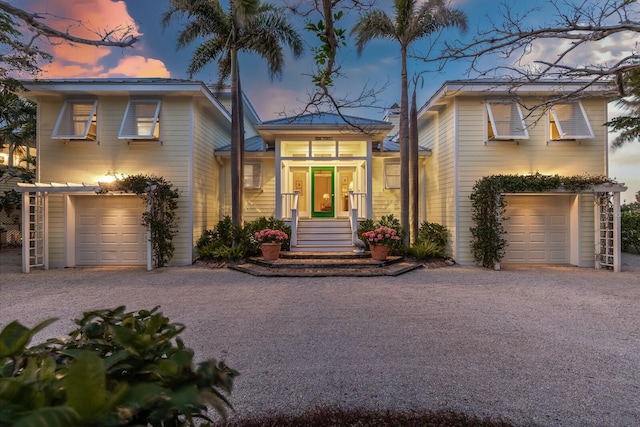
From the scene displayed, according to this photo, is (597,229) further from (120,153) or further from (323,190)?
(120,153)

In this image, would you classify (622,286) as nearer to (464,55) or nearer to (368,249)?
(368,249)

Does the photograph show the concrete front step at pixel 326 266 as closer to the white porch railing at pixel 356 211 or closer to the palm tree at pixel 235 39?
the white porch railing at pixel 356 211

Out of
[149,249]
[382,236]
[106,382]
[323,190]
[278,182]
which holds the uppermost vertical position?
[278,182]

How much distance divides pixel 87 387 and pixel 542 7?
443 centimetres

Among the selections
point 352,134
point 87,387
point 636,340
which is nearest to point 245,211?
point 352,134

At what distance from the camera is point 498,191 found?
8.64 meters

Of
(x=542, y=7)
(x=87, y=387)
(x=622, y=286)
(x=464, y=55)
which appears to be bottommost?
(x=622, y=286)

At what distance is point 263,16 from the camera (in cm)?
971

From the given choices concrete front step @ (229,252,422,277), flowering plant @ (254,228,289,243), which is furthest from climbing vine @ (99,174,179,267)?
flowering plant @ (254,228,289,243)

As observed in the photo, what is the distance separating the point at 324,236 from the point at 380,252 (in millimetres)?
2215

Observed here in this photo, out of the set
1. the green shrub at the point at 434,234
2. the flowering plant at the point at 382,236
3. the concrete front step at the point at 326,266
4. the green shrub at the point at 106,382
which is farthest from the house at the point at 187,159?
the green shrub at the point at 106,382

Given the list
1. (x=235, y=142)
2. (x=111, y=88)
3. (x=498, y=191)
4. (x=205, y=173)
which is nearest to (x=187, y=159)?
(x=205, y=173)

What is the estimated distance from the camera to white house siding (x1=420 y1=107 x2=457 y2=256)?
9789mm

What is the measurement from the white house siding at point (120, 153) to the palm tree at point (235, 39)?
4.82 ft
